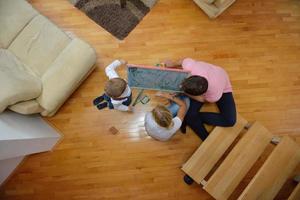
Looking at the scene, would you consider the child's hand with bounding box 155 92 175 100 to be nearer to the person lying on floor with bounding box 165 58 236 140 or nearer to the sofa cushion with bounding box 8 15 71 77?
the person lying on floor with bounding box 165 58 236 140

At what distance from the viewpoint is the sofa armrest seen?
2.36m

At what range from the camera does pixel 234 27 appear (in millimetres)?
2912

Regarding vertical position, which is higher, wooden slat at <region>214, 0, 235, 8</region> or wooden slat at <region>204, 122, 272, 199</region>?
wooden slat at <region>214, 0, 235, 8</region>

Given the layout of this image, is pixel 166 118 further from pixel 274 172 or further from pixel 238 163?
pixel 274 172

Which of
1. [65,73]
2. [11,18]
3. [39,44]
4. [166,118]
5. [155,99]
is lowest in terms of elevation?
[155,99]

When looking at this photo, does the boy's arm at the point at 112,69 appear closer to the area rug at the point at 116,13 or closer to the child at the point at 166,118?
the area rug at the point at 116,13

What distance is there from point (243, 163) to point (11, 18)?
2.19 m

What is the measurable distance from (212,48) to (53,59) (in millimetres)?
1426

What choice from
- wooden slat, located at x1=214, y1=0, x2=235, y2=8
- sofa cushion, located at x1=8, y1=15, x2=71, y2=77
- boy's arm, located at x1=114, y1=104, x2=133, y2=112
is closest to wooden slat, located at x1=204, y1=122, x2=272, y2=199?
boy's arm, located at x1=114, y1=104, x2=133, y2=112

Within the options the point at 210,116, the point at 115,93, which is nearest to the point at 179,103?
the point at 210,116

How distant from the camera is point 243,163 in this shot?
93.4 inches

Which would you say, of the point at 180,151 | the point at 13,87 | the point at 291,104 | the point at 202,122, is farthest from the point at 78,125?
the point at 291,104

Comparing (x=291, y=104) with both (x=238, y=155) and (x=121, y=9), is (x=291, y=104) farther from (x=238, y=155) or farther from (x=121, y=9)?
(x=121, y=9)

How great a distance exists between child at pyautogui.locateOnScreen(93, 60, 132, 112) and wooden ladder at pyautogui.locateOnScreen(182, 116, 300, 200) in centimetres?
69
